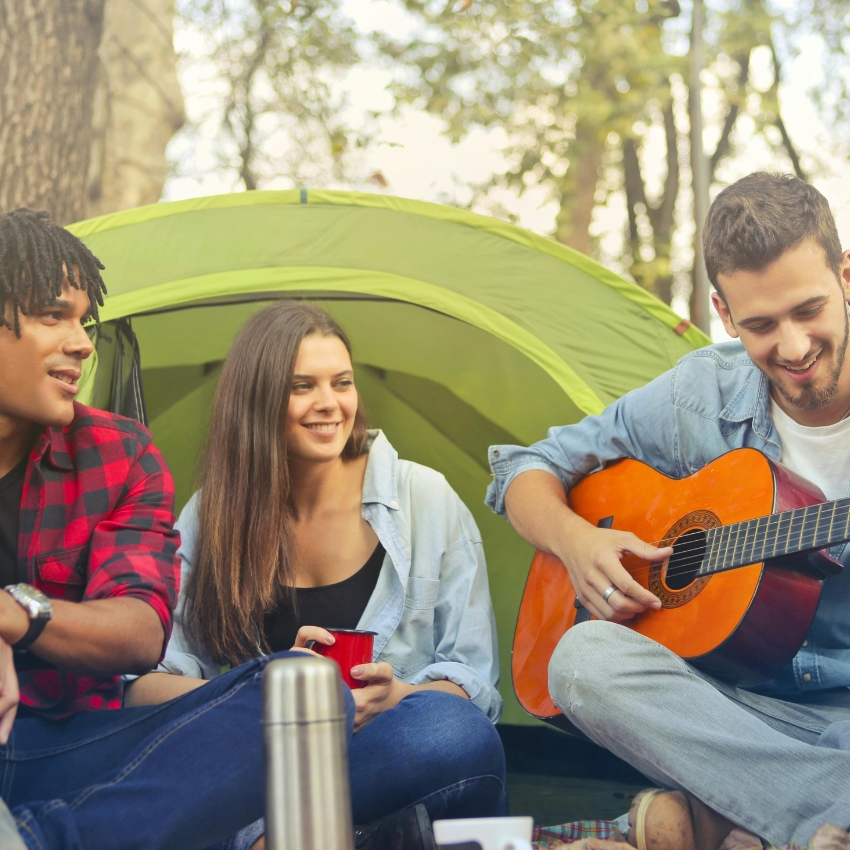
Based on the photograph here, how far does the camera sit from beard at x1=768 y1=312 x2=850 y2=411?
1655 millimetres

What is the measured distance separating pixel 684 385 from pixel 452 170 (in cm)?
712

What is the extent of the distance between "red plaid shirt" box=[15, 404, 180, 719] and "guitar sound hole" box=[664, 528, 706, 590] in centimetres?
88

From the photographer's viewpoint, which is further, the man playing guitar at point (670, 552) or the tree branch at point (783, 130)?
the tree branch at point (783, 130)

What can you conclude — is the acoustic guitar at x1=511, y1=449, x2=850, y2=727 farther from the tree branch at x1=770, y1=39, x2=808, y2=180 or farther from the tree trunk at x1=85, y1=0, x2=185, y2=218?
the tree branch at x1=770, y1=39, x2=808, y2=180

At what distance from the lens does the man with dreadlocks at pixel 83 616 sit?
125 cm

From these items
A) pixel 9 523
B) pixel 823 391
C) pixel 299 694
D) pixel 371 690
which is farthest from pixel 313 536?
pixel 299 694

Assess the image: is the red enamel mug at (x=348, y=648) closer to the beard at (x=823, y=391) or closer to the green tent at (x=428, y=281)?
the beard at (x=823, y=391)

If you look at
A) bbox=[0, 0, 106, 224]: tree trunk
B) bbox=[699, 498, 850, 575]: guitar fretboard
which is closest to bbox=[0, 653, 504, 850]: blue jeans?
bbox=[699, 498, 850, 575]: guitar fretboard

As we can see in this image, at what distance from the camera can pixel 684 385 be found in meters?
1.96

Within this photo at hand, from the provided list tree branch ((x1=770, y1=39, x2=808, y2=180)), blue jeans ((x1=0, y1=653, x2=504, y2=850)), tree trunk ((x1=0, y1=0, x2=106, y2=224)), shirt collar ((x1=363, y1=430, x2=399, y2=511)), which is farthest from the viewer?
tree branch ((x1=770, y1=39, x2=808, y2=180))

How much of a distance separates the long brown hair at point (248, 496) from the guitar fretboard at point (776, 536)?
889mm

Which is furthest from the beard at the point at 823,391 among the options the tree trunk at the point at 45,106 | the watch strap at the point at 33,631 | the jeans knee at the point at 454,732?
the tree trunk at the point at 45,106

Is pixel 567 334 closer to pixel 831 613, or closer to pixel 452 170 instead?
pixel 831 613

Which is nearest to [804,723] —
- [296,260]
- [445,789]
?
[445,789]
